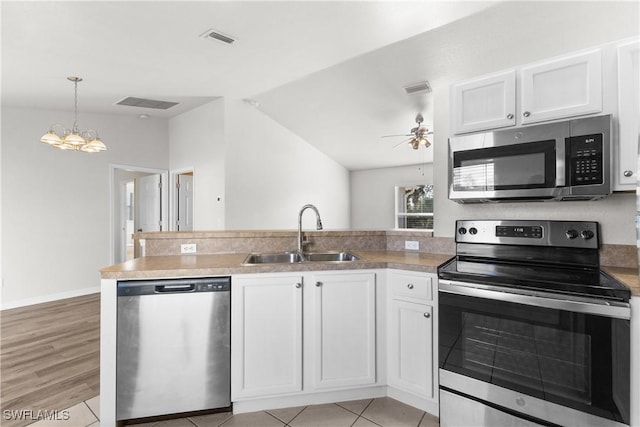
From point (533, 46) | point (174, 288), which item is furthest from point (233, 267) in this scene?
point (533, 46)

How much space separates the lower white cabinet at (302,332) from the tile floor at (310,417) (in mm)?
134

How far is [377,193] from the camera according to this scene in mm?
8031

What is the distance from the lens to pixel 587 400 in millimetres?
1405

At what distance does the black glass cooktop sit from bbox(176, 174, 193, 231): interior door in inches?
183

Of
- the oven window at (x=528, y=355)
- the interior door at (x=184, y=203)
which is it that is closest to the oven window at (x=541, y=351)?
the oven window at (x=528, y=355)

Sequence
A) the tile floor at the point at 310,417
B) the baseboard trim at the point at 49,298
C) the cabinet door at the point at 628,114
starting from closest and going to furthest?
the cabinet door at the point at 628,114
the tile floor at the point at 310,417
the baseboard trim at the point at 49,298

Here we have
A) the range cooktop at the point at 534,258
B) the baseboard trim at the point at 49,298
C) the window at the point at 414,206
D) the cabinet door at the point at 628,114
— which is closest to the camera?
the range cooktop at the point at 534,258

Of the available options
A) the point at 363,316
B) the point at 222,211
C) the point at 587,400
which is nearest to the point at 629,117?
the point at 587,400

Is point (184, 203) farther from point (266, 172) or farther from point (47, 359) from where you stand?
point (47, 359)

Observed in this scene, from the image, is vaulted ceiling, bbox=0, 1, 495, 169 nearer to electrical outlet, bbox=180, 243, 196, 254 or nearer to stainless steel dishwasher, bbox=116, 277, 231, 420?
electrical outlet, bbox=180, 243, 196, 254

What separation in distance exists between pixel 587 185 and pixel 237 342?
6.84 feet

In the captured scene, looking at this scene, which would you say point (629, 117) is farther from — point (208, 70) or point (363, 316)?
point (208, 70)

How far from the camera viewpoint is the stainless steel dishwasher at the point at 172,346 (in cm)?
178

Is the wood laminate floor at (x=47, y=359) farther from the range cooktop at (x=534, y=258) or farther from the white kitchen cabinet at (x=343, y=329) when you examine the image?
the range cooktop at (x=534, y=258)
